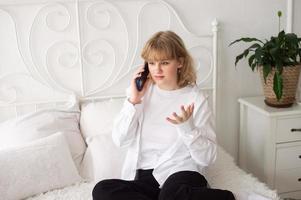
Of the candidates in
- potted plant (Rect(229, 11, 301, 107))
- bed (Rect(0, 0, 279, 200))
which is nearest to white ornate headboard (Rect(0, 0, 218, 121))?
bed (Rect(0, 0, 279, 200))

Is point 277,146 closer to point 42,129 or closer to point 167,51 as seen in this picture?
point 167,51

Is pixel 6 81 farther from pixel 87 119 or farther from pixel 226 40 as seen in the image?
pixel 226 40

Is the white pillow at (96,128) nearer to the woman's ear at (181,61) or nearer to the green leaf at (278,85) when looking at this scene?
the woman's ear at (181,61)

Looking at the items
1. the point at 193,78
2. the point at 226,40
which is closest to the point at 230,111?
the point at 226,40

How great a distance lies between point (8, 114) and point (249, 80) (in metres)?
1.51

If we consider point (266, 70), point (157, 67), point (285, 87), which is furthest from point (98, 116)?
point (285, 87)

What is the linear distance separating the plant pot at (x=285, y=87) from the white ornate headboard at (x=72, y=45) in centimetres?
37

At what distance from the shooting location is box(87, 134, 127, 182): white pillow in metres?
1.83

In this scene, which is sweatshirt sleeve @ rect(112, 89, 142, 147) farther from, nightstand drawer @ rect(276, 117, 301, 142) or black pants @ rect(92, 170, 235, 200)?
nightstand drawer @ rect(276, 117, 301, 142)

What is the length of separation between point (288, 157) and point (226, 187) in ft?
2.13

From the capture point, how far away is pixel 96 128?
210 centimetres

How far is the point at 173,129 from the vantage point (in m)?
1.71

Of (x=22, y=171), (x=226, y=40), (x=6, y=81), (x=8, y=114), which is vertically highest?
(x=226, y=40)

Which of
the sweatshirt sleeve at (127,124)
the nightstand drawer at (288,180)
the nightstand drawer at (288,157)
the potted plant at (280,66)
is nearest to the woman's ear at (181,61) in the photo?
Answer: the sweatshirt sleeve at (127,124)
